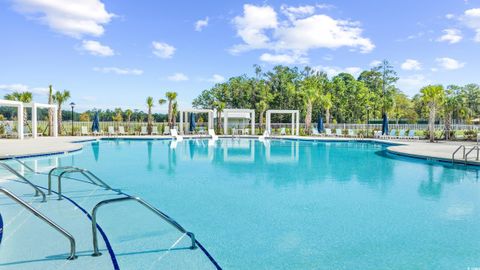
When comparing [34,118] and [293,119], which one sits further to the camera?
[293,119]

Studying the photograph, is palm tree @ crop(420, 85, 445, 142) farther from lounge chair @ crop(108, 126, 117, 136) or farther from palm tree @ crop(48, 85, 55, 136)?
palm tree @ crop(48, 85, 55, 136)

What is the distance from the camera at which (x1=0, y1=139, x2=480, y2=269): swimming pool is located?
13.4ft

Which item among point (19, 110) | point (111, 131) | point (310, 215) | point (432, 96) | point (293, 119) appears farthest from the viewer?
point (293, 119)

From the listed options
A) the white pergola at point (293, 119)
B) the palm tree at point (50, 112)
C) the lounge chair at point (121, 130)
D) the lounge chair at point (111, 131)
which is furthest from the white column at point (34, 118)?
the white pergola at point (293, 119)

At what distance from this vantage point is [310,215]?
5.77 m

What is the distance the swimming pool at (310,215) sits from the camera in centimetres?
408

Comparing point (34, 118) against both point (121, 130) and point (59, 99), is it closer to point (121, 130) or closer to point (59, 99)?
point (59, 99)

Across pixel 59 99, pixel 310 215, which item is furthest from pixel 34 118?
pixel 310 215

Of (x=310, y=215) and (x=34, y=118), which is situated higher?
(x=34, y=118)

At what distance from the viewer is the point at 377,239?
4645 mm

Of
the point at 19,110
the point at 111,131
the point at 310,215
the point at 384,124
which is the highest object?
the point at 19,110

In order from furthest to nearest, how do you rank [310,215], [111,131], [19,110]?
[111,131]
[19,110]
[310,215]

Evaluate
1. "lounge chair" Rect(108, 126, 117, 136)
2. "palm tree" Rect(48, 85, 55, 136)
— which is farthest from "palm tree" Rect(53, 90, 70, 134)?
"lounge chair" Rect(108, 126, 117, 136)

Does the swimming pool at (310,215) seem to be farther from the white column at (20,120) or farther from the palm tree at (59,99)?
the palm tree at (59,99)
